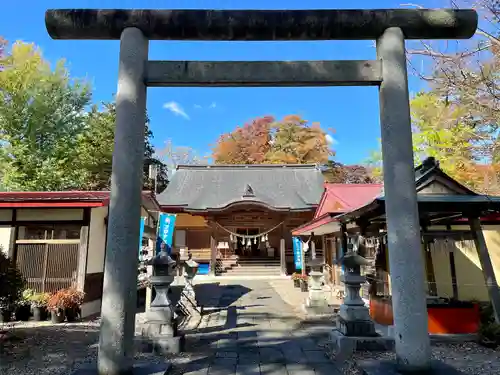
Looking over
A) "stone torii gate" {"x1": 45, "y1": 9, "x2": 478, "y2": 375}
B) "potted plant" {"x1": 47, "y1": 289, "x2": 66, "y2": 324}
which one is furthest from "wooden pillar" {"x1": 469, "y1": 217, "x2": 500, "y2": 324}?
"potted plant" {"x1": 47, "y1": 289, "x2": 66, "y2": 324}

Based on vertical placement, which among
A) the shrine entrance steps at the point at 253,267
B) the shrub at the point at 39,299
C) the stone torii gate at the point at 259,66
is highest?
the stone torii gate at the point at 259,66

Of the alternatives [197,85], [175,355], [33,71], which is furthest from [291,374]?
[33,71]

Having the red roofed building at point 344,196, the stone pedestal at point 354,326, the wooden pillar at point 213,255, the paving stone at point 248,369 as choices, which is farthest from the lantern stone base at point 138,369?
the wooden pillar at point 213,255

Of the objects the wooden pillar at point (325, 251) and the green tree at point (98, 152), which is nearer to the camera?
the wooden pillar at point (325, 251)

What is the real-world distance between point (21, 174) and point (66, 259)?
10934mm

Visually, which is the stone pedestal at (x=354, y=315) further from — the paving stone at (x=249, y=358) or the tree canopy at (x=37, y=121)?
the tree canopy at (x=37, y=121)

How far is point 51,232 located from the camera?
9.20 m

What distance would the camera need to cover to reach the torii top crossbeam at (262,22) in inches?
156

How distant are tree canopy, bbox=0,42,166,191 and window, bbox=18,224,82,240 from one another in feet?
31.0

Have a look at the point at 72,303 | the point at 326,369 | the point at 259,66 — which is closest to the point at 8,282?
the point at 72,303

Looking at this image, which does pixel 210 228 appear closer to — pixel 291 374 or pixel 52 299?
pixel 52 299

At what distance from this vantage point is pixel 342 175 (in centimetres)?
3319

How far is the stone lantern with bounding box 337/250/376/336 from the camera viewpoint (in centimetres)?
557

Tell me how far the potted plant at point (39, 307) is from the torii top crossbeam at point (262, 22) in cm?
676
